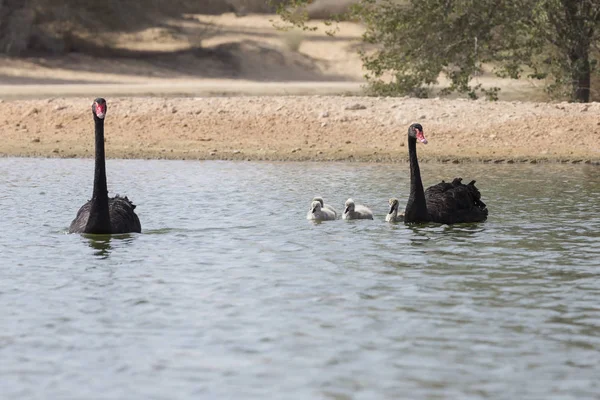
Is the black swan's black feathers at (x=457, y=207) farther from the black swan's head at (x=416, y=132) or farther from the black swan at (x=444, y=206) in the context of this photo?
the black swan's head at (x=416, y=132)

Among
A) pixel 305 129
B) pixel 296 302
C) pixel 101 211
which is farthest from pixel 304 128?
pixel 296 302

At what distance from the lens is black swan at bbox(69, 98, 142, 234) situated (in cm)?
1147

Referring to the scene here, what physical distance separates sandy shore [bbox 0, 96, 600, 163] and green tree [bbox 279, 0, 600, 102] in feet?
2.93

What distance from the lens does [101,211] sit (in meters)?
11.5

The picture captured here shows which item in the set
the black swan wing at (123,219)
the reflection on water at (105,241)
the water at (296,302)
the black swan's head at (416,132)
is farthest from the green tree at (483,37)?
the reflection on water at (105,241)

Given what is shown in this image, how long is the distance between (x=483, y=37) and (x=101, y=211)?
13185 millimetres

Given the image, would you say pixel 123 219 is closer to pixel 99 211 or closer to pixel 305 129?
pixel 99 211

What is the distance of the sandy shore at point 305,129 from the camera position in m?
20.5

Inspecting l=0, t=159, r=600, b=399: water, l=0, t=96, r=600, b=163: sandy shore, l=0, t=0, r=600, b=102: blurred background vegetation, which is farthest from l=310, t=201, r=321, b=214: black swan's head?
l=0, t=0, r=600, b=102: blurred background vegetation

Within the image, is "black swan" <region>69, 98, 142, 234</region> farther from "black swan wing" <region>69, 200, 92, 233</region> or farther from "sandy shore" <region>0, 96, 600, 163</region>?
"sandy shore" <region>0, 96, 600, 163</region>

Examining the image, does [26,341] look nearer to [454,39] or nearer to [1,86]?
[454,39]

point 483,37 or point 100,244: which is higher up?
point 483,37

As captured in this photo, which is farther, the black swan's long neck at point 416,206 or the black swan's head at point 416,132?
the black swan's head at point 416,132

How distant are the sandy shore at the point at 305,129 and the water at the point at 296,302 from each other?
549 centimetres
